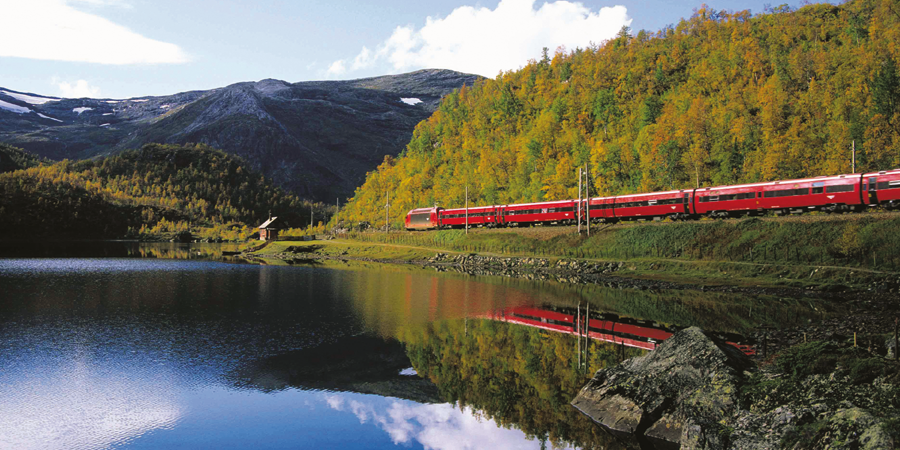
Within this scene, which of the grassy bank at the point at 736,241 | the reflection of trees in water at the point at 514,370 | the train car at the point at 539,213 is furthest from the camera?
the train car at the point at 539,213

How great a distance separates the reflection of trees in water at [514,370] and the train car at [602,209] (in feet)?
155

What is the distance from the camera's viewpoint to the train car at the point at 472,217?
320 feet

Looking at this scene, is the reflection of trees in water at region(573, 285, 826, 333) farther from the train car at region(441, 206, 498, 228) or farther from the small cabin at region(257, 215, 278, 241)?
the small cabin at region(257, 215, 278, 241)

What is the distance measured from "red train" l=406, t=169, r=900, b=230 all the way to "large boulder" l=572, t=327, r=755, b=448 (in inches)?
1831

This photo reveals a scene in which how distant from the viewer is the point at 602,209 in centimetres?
7912

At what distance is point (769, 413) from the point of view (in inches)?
Result: 566

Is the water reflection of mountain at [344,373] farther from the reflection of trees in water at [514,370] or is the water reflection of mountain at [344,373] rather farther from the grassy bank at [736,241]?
the grassy bank at [736,241]

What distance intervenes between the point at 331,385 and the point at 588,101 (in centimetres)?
12106

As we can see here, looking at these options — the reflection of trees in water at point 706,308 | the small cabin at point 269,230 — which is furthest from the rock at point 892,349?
the small cabin at point 269,230

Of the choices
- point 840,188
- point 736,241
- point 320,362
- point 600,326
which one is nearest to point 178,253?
point 320,362

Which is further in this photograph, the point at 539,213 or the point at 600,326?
the point at 539,213

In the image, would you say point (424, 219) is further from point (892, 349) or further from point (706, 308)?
point (892, 349)

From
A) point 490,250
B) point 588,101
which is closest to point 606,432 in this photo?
point 490,250

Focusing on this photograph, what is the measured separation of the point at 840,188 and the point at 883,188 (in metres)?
3.59
